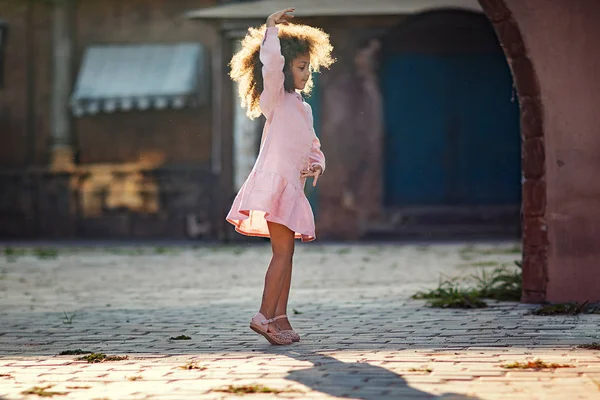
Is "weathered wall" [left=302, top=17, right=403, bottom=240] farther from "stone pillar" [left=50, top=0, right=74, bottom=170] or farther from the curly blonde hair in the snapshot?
the curly blonde hair

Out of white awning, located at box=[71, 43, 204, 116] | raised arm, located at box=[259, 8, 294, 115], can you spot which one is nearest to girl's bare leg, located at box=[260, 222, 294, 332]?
raised arm, located at box=[259, 8, 294, 115]

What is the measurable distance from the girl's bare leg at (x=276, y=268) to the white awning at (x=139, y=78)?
14506mm

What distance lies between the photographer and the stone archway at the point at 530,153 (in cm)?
788

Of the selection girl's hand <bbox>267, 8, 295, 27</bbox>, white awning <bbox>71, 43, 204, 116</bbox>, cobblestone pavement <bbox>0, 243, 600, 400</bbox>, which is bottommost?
cobblestone pavement <bbox>0, 243, 600, 400</bbox>

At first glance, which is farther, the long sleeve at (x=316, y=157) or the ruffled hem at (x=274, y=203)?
the long sleeve at (x=316, y=157)

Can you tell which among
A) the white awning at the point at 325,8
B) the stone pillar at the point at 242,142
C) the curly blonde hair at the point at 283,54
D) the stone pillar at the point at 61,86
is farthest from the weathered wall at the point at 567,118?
the stone pillar at the point at 61,86

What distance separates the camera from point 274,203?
6.04m

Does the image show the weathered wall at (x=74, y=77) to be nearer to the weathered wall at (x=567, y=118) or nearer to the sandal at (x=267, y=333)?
the weathered wall at (x=567, y=118)

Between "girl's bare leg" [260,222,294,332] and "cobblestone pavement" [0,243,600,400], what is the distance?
22 centimetres

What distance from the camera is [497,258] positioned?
44.4 ft

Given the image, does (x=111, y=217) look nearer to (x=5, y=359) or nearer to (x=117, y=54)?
(x=117, y=54)

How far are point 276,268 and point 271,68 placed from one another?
98 centimetres

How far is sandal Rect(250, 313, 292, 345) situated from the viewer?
5957mm

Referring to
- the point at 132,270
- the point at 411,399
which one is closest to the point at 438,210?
the point at 132,270
